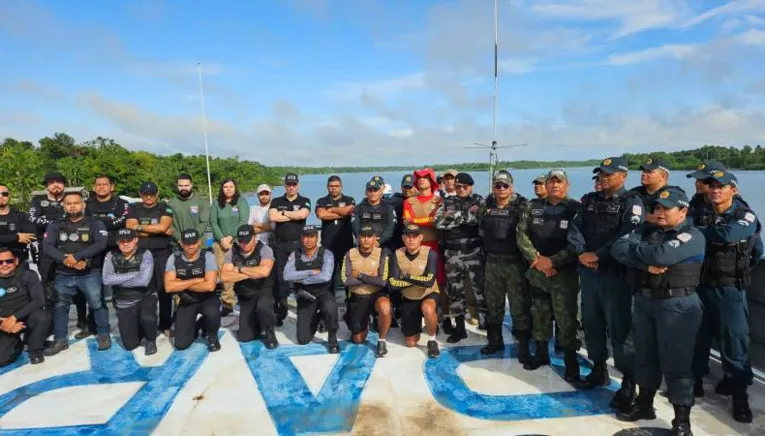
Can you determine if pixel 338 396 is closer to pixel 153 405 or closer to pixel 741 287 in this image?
pixel 153 405

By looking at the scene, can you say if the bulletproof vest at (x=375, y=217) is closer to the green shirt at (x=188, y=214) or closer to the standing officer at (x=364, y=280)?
the standing officer at (x=364, y=280)

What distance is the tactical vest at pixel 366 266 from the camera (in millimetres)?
4594

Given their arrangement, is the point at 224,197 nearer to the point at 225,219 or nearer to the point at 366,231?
the point at 225,219

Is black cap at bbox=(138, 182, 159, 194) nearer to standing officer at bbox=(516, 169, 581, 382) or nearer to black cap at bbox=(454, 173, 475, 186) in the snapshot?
black cap at bbox=(454, 173, 475, 186)

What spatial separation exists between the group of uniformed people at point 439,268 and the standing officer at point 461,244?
1 centimetres

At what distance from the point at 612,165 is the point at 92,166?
203ft

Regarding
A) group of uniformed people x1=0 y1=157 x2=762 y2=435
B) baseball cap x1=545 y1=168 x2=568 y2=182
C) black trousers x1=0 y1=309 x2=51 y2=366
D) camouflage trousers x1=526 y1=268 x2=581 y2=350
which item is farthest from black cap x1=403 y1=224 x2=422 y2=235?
black trousers x1=0 y1=309 x2=51 y2=366

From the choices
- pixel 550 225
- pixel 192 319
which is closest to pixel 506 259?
pixel 550 225

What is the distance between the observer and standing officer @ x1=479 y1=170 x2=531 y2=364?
4.07m

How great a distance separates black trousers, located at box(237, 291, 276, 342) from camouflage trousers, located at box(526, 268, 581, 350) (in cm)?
266

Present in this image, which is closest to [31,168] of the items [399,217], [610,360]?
[399,217]

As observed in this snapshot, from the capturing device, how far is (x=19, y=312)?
4.29 meters

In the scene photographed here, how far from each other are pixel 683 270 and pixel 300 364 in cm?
317

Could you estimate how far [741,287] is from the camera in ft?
10.1
